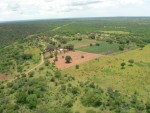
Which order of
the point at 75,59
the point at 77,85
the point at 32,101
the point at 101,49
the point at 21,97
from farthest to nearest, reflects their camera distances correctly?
the point at 101,49, the point at 75,59, the point at 77,85, the point at 21,97, the point at 32,101

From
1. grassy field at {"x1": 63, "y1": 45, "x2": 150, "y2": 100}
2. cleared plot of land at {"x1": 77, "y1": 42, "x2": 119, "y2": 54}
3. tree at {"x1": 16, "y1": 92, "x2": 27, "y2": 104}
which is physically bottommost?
cleared plot of land at {"x1": 77, "y1": 42, "x2": 119, "y2": 54}

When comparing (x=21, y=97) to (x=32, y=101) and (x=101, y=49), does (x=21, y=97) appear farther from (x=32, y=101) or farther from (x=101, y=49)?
(x=101, y=49)

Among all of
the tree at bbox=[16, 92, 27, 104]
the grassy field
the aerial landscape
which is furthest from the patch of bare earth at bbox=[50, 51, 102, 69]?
the tree at bbox=[16, 92, 27, 104]

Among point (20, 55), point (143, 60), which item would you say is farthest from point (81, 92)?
point (20, 55)

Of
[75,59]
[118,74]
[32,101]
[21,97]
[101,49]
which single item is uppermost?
[21,97]

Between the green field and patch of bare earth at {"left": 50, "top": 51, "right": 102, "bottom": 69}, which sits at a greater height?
the green field

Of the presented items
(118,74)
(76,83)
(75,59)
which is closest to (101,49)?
(75,59)

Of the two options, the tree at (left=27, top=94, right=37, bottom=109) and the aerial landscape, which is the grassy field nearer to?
the aerial landscape

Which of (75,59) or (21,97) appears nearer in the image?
(21,97)

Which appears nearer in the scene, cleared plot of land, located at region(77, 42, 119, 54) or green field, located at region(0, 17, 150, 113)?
green field, located at region(0, 17, 150, 113)

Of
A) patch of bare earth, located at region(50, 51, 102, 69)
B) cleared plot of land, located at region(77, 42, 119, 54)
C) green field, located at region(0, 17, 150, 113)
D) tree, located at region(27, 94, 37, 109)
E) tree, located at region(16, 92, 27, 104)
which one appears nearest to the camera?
green field, located at region(0, 17, 150, 113)
